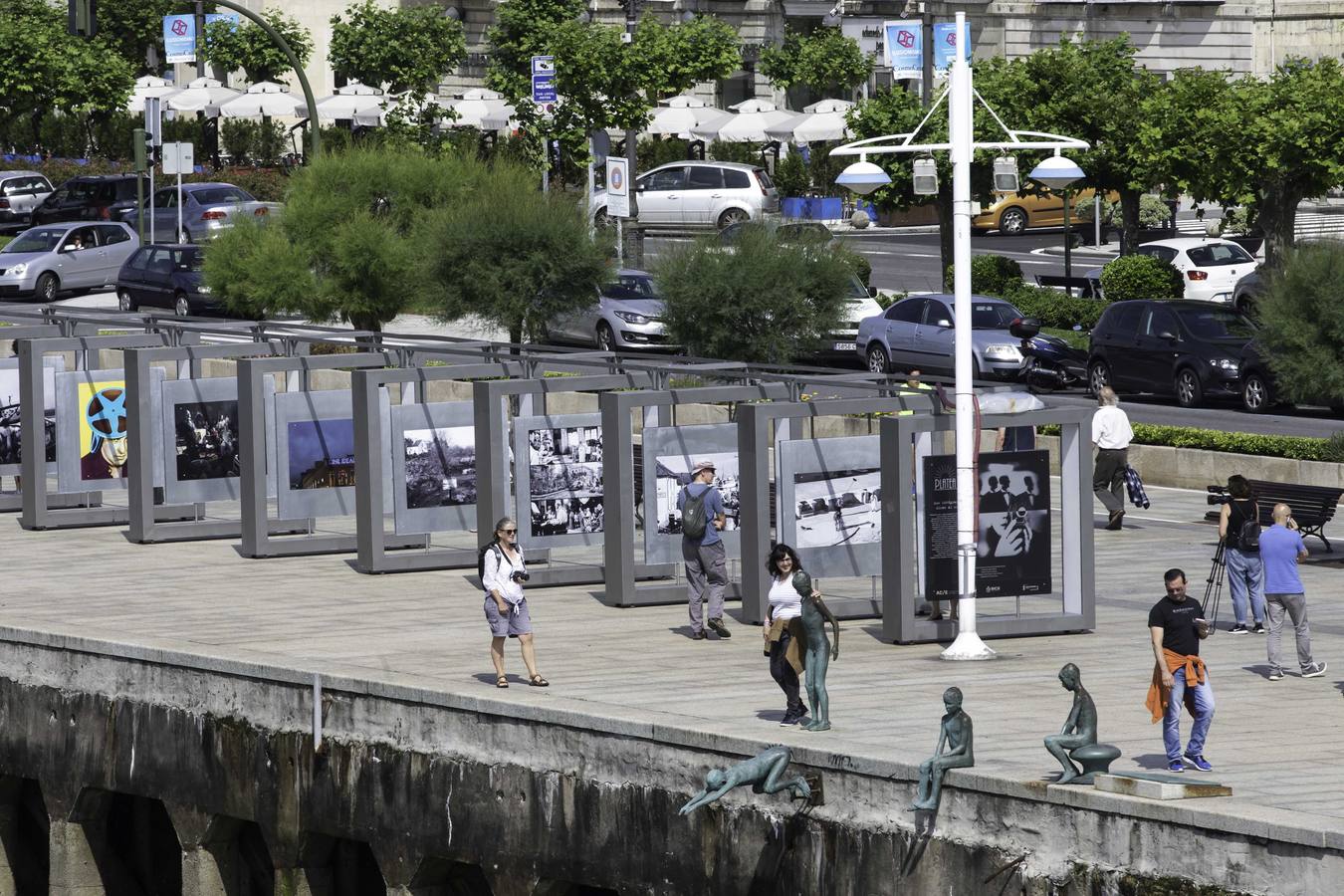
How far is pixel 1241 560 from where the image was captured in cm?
1950

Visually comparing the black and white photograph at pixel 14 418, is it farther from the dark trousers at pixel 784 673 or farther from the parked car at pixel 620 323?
the dark trousers at pixel 784 673

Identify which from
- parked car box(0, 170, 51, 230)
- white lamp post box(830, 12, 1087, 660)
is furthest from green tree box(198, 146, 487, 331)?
white lamp post box(830, 12, 1087, 660)

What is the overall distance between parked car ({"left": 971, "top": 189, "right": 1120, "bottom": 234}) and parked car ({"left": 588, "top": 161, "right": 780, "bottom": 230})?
6650mm

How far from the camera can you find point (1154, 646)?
1473 cm

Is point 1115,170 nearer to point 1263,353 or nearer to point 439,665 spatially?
point 1263,353

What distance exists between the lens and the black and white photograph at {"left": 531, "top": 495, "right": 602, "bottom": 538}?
2205 cm

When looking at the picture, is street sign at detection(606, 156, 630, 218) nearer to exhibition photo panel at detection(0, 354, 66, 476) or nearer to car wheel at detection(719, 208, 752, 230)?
exhibition photo panel at detection(0, 354, 66, 476)

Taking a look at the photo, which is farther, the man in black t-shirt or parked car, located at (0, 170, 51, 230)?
parked car, located at (0, 170, 51, 230)

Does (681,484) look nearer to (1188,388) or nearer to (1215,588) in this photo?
(1215,588)

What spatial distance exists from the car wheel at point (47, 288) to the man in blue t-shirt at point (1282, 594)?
36.1 m

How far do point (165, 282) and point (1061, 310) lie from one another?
16743 millimetres

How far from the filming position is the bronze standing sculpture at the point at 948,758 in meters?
13.5

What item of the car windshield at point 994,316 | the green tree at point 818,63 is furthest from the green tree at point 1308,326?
the green tree at point 818,63

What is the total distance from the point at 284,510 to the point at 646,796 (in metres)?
9.53
